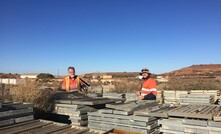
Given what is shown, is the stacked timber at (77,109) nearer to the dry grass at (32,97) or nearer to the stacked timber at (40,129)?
the dry grass at (32,97)

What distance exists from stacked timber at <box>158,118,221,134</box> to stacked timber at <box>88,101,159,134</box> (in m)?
0.28

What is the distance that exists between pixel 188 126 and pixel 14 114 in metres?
4.18

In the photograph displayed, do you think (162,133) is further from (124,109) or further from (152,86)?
(152,86)

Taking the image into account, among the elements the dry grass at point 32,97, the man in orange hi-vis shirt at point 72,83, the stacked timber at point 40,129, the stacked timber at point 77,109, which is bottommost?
the stacked timber at point 40,129

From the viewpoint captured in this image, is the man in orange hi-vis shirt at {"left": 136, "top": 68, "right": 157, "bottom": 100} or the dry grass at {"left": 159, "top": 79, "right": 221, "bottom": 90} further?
the dry grass at {"left": 159, "top": 79, "right": 221, "bottom": 90}

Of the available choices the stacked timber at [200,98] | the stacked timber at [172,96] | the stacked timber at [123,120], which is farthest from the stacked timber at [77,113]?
the stacked timber at [172,96]

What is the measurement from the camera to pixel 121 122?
21.2 feet

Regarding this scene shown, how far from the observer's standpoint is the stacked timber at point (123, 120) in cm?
Answer: 606

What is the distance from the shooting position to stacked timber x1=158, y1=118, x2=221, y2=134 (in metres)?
5.32

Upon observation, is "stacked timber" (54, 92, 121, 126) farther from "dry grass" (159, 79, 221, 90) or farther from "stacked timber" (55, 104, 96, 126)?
"dry grass" (159, 79, 221, 90)

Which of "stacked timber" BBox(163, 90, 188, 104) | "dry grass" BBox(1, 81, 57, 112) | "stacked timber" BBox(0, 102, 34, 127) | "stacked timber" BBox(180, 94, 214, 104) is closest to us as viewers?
"stacked timber" BBox(0, 102, 34, 127)

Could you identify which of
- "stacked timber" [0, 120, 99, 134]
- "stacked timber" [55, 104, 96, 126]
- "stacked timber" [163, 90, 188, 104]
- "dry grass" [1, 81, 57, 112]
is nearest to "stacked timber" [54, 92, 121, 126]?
"stacked timber" [55, 104, 96, 126]

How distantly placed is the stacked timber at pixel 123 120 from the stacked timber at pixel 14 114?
1.70 meters

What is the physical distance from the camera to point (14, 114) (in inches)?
242
